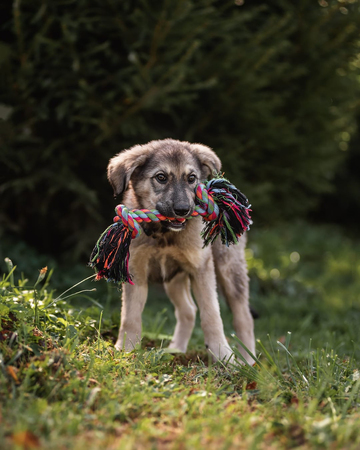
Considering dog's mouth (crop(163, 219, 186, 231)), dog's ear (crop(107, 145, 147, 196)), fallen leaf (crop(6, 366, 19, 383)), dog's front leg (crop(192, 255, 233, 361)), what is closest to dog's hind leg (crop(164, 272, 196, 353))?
dog's front leg (crop(192, 255, 233, 361))

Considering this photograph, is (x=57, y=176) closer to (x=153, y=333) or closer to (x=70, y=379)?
(x=153, y=333)

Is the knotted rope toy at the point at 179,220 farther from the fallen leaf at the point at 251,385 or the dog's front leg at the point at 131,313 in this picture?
the fallen leaf at the point at 251,385

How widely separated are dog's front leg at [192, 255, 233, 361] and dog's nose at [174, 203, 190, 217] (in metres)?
0.63

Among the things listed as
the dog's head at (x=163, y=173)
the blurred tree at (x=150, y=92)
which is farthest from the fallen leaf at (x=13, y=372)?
the blurred tree at (x=150, y=92)

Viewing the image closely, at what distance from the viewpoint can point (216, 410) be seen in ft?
8.18

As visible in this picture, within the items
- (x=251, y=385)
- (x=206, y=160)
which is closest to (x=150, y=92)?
(x=206, y=160)

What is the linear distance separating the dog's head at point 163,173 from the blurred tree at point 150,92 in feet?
6.67

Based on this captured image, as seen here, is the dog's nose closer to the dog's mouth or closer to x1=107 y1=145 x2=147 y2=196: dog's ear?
the dog's mouth

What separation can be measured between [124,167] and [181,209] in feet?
2.03

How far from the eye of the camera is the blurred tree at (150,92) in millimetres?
Answer: 5723

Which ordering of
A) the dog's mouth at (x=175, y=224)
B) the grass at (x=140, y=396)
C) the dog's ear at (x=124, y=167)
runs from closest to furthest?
the grass at (x=140, y=396) → the dog's mouth at (x=175, y=224) → the dog's ear at (x=124, y=167)

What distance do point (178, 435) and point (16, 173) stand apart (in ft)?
15.5

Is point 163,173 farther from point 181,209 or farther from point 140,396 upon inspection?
point 140,396

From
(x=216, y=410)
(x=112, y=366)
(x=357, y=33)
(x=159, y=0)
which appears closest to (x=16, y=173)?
(x=159, y=0)
